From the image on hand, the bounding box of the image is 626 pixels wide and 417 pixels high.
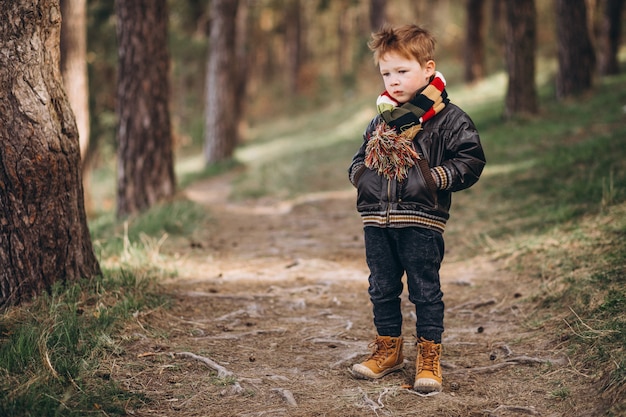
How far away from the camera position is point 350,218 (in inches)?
344

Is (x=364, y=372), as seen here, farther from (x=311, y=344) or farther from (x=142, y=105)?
(x=142, y=105)

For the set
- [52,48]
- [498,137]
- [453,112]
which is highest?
[52,48]

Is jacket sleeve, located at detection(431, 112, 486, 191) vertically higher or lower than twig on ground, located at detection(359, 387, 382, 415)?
higher

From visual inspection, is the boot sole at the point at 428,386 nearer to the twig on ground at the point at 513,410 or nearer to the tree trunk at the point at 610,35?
the twig on ground at the point at 513,410

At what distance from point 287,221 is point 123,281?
4.20 metres

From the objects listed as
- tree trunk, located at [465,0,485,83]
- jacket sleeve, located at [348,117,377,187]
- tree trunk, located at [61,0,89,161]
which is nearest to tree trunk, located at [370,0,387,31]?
tree trunk, located at [465,0,485,83]

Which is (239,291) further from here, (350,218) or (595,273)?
(350,218)

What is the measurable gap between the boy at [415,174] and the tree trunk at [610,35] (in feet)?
42.7

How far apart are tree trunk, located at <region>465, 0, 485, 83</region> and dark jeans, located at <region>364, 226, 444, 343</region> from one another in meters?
15.8

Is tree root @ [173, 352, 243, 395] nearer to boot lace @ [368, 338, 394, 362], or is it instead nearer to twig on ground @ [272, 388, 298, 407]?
twig on ground @ [272, 388, 298, 407]

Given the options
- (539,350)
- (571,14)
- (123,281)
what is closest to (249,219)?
(123,281)

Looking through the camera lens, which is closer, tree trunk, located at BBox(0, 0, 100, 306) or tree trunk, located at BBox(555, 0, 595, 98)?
tree trunk, located at BBox(0, 0, 100, 306)

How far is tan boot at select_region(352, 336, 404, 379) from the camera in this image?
3742mm

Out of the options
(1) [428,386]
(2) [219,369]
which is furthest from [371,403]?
(2) [219,369]
